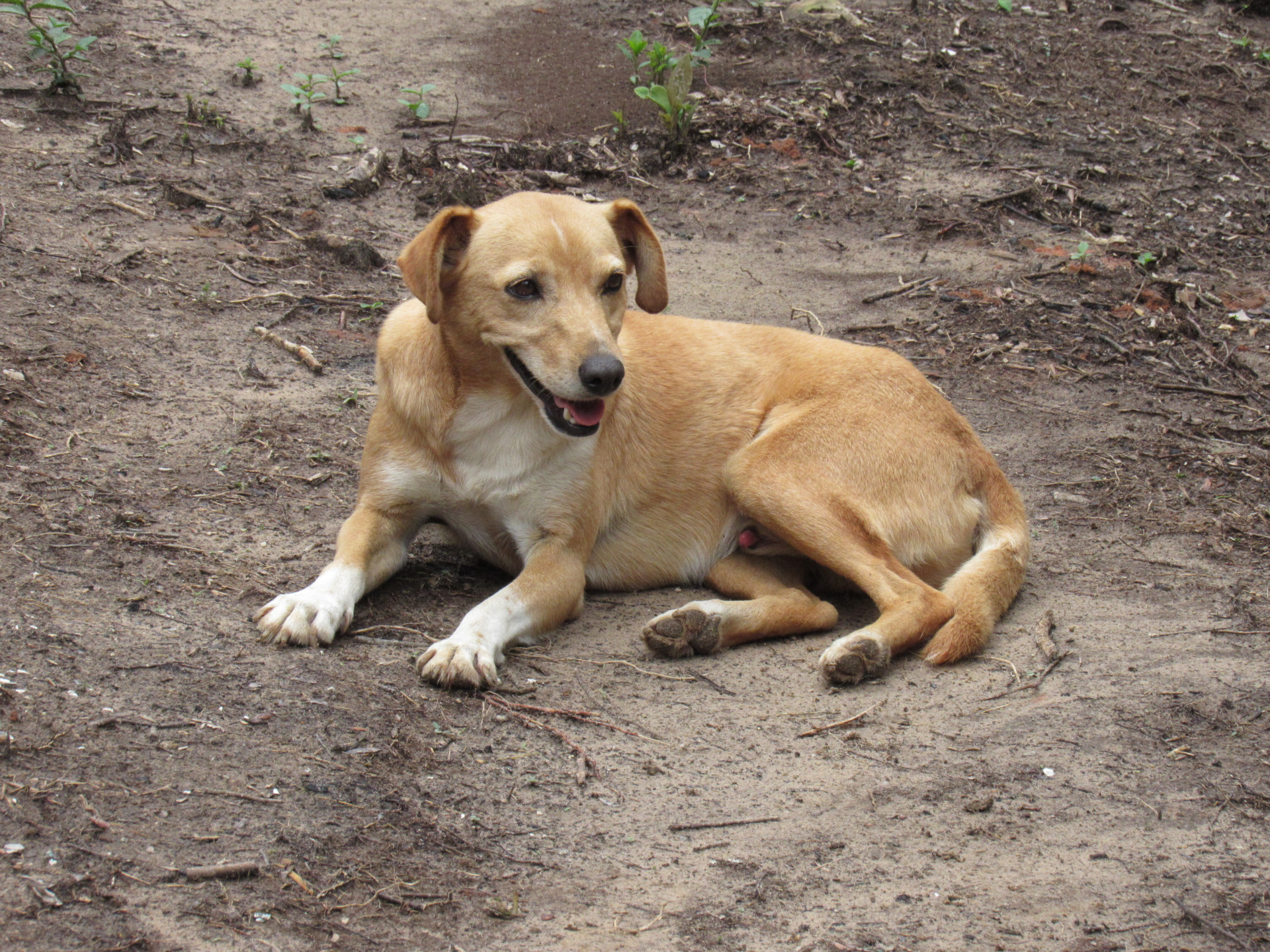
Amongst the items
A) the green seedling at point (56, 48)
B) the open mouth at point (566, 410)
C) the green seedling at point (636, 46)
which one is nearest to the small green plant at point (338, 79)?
the green seedling at point (56, 48)

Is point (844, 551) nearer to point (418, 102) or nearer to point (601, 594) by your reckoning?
point (601, 594)

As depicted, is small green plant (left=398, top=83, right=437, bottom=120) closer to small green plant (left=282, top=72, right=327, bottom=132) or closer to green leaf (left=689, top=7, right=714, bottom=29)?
small green plant (left=282, top=72, right=327, bottom=132)

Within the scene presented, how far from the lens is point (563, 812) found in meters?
3.09

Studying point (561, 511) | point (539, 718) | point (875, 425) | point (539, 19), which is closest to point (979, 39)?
point (539, 19)

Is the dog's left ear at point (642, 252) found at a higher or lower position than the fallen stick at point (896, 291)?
higher

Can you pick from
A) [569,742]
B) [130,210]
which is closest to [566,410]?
[569,742]

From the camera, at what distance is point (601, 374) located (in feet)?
12.1

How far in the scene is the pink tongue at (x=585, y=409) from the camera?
3.90m

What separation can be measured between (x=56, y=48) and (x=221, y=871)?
255 inches

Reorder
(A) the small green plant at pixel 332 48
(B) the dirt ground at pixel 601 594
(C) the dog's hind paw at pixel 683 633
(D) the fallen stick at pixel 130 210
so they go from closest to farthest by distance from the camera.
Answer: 1. (B) the dirt ground at pixel 601 594
2. (C) the dog's hind paw at pixel 683 633
3. (D) the fallen stick at pixel 130 210
4. (A) the small green plant at pixel 332 48

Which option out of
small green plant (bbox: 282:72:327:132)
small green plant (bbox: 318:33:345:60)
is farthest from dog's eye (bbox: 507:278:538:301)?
small green plant (bbox: 318:33:345:60)

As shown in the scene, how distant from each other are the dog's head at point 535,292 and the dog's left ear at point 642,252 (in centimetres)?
25

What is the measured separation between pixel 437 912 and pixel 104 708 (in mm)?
1119

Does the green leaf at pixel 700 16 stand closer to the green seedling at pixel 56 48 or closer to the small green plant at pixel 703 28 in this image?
the small green plant at pixel 703 28
